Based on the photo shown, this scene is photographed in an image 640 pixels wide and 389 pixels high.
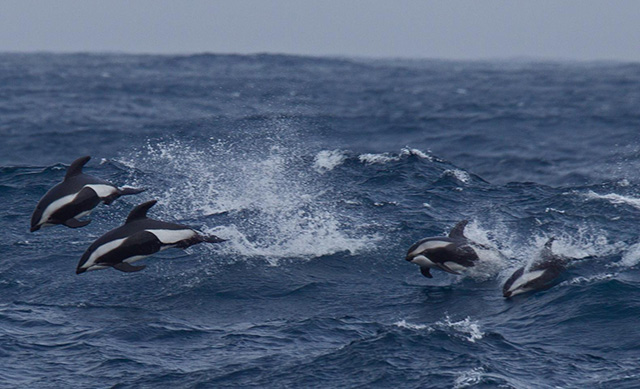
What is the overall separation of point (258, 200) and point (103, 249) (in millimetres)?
6209

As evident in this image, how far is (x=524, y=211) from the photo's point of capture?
18406 millimetres

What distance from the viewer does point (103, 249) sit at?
12.4 m

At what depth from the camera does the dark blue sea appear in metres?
10.8

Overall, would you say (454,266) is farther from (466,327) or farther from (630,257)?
(630,257)

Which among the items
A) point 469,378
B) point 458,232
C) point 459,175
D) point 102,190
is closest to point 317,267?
point 458,232

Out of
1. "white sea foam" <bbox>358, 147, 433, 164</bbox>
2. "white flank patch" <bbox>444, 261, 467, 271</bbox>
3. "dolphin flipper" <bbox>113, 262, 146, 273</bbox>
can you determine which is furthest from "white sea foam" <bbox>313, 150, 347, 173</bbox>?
"dolphin flipper" <bbox>113, 262, 146, 273</bbox>

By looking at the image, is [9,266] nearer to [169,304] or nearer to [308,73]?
[169,304]

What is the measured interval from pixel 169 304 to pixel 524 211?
8261mm

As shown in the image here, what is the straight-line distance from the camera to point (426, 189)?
20.1 m

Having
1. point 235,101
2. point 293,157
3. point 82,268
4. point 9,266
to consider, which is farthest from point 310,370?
point 235,101

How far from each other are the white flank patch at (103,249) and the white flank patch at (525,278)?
5.46 metres

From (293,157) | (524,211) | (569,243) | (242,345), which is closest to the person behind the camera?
(242,345)

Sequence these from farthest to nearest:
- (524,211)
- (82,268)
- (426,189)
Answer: (426,189) → (524,211) → (82,268)

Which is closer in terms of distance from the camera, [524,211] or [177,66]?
[524,211]
